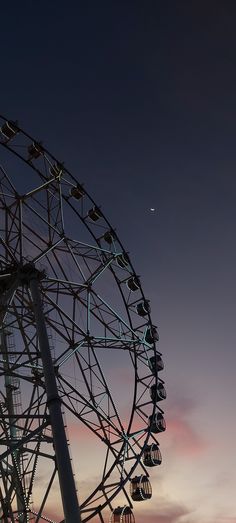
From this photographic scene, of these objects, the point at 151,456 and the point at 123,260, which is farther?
the point at 123,260

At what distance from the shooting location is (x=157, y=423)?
86.4ft

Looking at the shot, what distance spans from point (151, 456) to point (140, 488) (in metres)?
1.74

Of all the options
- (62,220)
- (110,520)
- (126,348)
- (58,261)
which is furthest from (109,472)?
(62,220)

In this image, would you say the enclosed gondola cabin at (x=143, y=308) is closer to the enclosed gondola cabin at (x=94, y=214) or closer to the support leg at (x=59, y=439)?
the enclosed gondola cabin at (x=94, y=214)

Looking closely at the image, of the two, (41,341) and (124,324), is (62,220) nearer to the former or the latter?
(124,324)

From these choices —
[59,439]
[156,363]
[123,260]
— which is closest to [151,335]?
[156,363]

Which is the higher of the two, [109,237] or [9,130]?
[9,130]

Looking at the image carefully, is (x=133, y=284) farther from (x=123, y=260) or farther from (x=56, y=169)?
(x=56, y=169)

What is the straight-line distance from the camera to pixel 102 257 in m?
25.6

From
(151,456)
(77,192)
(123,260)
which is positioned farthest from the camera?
(123,260)

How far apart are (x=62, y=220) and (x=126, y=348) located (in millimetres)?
6967

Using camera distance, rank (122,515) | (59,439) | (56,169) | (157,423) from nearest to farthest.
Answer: (59,439), (122,515), (56,169), (157,423)

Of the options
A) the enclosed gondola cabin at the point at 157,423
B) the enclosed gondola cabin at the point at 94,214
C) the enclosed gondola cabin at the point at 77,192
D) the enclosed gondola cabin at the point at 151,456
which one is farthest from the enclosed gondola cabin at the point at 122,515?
the enclosed gondola cabin at the point at 77,192

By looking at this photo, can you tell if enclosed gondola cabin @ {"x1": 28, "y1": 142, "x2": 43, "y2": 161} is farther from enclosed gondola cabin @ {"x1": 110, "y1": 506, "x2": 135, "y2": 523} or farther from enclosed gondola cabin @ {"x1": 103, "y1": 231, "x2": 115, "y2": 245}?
enclosed gondola cabin @ {"x1": 110, "y1": 506, "x2": 135, "y2": 523}
